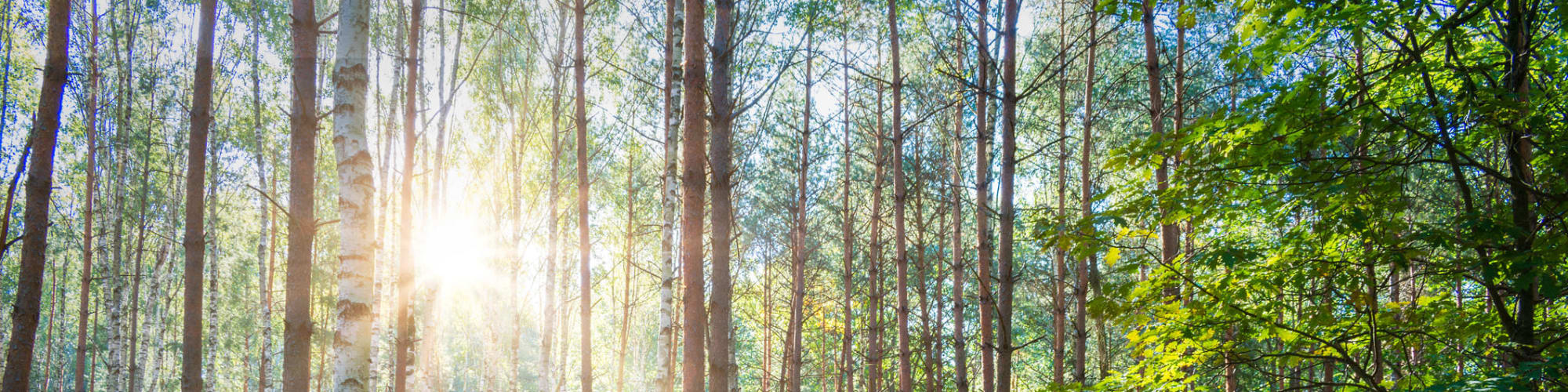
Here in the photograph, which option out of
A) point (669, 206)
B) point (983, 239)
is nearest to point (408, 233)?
point (669, 206)

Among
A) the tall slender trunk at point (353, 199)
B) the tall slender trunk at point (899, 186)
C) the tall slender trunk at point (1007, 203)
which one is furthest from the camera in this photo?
the tall slender trunk at point (899, 186)

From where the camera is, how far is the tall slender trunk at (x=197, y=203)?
19.4ft

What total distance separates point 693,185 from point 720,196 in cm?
20

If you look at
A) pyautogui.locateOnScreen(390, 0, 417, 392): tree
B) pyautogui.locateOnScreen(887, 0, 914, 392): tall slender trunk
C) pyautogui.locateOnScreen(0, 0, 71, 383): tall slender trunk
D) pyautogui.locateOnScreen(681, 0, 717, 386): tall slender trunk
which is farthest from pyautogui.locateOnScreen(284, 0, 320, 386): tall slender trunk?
pyautogui.locateOnScreen(887, 0, 914, 392): tall slender trunk

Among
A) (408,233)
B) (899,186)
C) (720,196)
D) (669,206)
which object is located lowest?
(720,196)

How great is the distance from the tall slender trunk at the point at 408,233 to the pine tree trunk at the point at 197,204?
170cm

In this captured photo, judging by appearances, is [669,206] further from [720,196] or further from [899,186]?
[720,196]

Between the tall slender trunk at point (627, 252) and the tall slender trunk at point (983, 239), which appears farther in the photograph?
the tall slender trunk at point (627, 252)

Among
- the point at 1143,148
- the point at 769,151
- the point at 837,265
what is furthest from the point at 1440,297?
the point at 837,265

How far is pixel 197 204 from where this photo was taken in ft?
20.4

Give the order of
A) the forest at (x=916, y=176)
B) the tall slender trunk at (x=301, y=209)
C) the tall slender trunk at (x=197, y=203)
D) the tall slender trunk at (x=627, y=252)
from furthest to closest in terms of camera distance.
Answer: the tall slender trunk at (x=627, y=252)
the tall slender trunk at (x=197, y=203)
the tall slender trunk at (x=301, y=209)
the forest at (x=916, y=176)

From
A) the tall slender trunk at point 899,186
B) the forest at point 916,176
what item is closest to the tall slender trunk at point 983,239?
the forest at point 916,176

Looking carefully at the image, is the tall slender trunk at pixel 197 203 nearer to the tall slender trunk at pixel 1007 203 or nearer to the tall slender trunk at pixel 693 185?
the tall slender trunk at pixel 693 185

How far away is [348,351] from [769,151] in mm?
11984
